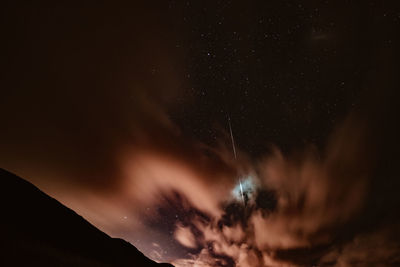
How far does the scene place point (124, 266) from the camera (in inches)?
1016

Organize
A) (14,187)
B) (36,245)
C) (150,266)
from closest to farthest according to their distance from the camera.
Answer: (36,245) → (14,187) → (150,266)

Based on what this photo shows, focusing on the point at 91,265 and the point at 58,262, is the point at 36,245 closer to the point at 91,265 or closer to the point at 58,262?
the point at 58,262

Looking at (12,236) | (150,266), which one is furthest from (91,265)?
(150,266)

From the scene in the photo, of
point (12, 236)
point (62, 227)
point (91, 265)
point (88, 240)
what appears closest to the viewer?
point (12, 236)

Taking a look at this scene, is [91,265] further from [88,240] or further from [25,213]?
[88,240]

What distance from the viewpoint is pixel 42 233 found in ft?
65.4

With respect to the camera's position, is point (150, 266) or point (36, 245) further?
point (150, 266)

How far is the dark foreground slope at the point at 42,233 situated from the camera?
11720 millimetres

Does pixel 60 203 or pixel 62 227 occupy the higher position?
pixel 60 203

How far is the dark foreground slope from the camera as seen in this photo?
1172 cm

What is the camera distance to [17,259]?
10.6 metres

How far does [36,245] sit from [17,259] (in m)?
2.95

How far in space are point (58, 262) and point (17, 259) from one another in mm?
3022

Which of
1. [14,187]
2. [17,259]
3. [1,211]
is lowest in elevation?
→ [17,259]
